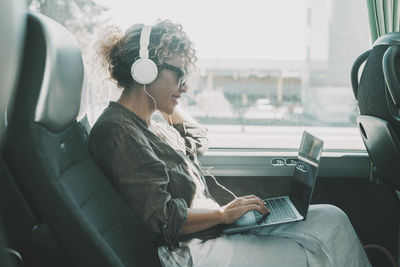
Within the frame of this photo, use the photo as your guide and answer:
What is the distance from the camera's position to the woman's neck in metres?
1.28

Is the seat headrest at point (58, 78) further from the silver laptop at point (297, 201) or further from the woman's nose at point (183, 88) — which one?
the silver laptop at point (297, 201)

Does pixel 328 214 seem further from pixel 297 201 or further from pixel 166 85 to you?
pixel 166 85

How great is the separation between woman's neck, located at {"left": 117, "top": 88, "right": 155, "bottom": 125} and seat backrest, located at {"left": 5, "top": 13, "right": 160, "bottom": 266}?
0.79 feet

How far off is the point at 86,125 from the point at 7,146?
17.7 inches

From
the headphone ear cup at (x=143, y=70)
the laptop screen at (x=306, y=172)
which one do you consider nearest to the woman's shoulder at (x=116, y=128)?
the headphone ear cup at (x=143, y=70)

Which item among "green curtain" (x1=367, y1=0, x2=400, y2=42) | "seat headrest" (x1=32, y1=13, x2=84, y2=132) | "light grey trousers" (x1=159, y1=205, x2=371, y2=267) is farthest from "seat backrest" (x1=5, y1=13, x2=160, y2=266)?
"green curtain" (x1=367, y1=0, x2=400, y2=42)

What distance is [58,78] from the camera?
2.74 feet

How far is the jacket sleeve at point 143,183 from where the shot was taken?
106cm

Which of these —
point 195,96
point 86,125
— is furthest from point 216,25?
point 86,125

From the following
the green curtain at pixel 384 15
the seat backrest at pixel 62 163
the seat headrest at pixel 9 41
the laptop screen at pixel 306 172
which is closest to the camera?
the seat headrest at pixel 9 41

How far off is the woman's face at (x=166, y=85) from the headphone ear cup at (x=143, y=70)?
6 cm

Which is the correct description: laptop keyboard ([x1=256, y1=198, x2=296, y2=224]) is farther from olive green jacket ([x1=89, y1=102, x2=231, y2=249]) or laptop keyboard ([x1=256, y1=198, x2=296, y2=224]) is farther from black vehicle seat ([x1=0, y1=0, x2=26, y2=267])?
black vehicle seat ([x1=0, y1=0, x2=26, y2=267])

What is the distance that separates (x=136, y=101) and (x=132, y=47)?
0.55 feet

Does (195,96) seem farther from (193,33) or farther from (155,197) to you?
(155,197)
